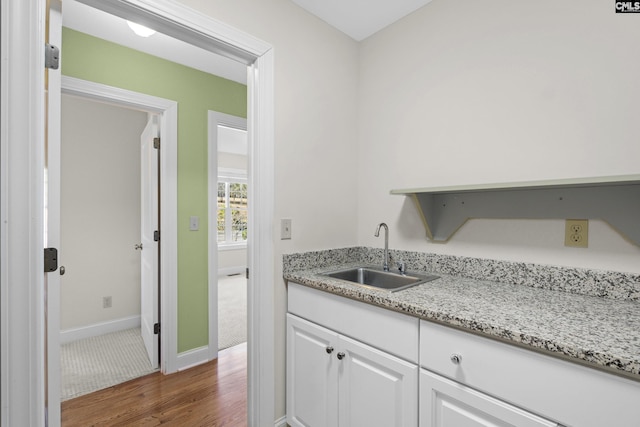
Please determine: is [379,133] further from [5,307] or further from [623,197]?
[5,307]

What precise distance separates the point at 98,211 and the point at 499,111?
3.41 metres

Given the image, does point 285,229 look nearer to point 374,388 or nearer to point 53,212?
point 374,388

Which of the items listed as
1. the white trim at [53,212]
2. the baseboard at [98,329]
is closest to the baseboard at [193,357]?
the baseboard at [98,329]

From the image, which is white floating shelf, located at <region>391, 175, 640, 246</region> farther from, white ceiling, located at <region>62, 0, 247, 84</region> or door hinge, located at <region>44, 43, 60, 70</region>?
white ceiling, located at <region>62, 0, 247, 84</region>

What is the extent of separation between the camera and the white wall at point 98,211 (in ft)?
9.08

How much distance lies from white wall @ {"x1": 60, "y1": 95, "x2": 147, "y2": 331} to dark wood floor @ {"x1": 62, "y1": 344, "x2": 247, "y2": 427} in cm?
118

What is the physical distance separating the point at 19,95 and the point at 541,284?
2.05 meters

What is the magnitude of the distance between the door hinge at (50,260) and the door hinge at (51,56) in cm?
64

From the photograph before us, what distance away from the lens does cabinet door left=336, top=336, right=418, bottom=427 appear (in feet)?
3.59

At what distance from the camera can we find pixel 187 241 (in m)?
2.41

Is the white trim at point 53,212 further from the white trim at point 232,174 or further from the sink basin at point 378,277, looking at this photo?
the white trim at point 232,174

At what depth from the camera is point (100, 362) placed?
239cm

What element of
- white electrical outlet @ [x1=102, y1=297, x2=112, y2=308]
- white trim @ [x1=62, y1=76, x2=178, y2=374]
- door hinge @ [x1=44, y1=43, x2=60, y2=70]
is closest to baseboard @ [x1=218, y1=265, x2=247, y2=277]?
white electrical outlet @ [x1=102, y1=297, x2=112, y2=308]

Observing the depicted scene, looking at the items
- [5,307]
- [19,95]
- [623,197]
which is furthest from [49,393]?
[623,197]
